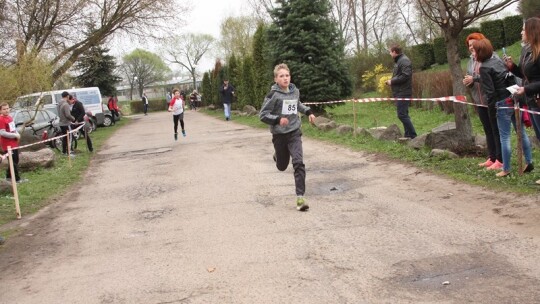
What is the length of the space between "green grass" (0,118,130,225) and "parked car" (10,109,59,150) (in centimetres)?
436

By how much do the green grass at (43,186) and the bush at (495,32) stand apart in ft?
85.7

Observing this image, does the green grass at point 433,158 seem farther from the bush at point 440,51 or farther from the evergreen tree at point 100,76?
the evergreen tree at point 100,76

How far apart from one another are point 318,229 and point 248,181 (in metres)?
3.54

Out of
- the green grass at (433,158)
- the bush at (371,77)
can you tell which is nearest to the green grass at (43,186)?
the green grass at (433,158)

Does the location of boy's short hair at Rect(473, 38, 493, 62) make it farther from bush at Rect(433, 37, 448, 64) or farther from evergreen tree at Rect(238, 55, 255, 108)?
bush at Rect(433, 37, 448, 64)

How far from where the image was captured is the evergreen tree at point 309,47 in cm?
2023

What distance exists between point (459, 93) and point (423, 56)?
2712cm

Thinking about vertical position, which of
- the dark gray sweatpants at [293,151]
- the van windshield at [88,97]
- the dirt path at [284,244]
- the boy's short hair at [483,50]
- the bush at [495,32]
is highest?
the bush at [495,32]

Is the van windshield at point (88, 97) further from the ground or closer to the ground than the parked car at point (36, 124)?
further from the ground

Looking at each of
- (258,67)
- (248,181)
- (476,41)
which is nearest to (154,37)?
(258,67)

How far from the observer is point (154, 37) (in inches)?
1305

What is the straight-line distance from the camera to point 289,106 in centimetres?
748

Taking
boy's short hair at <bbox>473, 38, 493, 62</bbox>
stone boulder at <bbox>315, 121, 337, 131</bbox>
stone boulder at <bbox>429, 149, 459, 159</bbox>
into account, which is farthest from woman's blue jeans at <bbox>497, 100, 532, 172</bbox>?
stone boulder at <bbox>315, 121, 337, 131</bbox>

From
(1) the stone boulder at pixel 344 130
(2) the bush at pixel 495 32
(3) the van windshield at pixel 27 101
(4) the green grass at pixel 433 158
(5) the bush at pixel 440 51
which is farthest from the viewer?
(5) the bush at pixel 440 51
